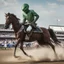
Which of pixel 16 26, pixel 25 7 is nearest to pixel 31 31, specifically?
pixel 16 26

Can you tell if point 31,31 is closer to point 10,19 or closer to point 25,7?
point 25,7

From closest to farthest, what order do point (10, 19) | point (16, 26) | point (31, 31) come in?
point (10, 19) → point (16, 26) → point (31, 31)

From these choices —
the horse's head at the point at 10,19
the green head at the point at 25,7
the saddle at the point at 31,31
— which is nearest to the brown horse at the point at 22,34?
the horse's head at the point at 10,19

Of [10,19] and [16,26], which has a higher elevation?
[10,19]

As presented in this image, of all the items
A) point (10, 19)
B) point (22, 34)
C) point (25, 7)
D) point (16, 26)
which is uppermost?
point (25, 7)

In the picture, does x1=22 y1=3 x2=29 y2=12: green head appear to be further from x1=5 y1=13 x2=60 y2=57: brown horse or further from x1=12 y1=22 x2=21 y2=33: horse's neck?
x1=12 y1=22 x2=21 y2=33: horse's neck

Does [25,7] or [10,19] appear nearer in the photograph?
[10,19]

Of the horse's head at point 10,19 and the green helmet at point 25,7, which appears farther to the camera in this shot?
the green helmet at point 25,7

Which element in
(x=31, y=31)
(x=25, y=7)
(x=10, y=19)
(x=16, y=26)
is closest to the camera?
(x=10, y=19)

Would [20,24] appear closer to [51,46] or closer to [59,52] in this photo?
[51,46]

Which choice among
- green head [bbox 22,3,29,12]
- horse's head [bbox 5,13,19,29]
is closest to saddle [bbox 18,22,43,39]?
horse's head [bbox 5,13,19,29]

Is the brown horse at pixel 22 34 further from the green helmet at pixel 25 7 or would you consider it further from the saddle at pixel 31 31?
the green helmet at pixel 25 7

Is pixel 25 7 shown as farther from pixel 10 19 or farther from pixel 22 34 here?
pixel 22 34

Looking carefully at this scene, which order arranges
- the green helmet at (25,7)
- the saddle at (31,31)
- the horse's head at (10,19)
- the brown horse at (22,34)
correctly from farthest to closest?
the green helmet at (25,7) < the saddle at (31,31) < the brown horse at (22,34) < the horse's head at (10,19)
